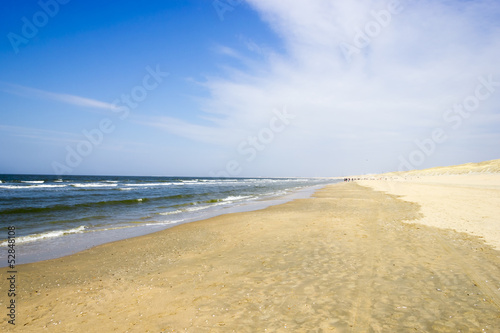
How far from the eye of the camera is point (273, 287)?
6188 mm

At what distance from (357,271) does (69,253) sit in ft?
36.0

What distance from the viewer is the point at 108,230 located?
15.1 meters

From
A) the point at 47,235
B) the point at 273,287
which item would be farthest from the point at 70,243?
the point at 273,287

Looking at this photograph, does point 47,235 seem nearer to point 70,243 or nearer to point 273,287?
point 70,243

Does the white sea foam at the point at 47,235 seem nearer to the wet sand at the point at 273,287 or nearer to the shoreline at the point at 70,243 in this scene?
the shoreline at the point at 70,243

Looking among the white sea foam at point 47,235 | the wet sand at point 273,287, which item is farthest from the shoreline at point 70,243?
the wet sand at point 273,287

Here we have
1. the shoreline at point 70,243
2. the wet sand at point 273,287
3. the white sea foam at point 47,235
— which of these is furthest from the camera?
the white sea foam at point 47,235

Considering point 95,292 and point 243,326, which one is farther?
point 95,292

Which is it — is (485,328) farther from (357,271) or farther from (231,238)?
(231,238)

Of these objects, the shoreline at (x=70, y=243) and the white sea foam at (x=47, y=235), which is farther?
the white sea foam at (x=47, y=235)

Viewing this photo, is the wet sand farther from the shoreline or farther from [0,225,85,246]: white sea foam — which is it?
[0,225,85,246]: white sea foam

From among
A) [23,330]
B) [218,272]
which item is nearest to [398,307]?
[218,272]

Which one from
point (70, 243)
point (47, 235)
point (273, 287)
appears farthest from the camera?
point (47, 235)

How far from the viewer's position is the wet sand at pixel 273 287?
4773 mm
